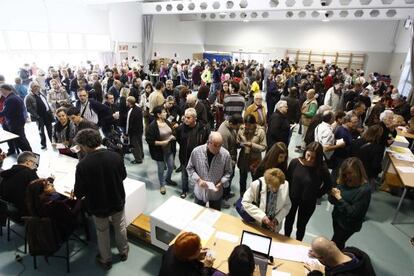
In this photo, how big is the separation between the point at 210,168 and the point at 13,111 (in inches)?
161

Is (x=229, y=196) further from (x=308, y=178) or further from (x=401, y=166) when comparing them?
(x=401, y=166)

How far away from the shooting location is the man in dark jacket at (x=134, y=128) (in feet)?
15.0

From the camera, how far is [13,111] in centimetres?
461

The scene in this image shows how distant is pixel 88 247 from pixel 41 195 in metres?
1.00

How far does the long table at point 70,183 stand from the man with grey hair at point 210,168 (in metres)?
0.82

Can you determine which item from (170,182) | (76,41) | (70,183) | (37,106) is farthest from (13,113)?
(76,41)

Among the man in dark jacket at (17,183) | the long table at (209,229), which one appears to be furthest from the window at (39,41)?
the long table at (209,229)

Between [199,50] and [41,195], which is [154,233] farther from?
[199,50]

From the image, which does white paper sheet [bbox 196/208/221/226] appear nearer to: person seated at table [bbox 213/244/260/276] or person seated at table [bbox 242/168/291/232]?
person seated at table [bbox 242/168/291/232]

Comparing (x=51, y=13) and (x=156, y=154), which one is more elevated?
(x=51, y=13)

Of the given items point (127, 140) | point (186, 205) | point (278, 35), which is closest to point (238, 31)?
point (278, 35)

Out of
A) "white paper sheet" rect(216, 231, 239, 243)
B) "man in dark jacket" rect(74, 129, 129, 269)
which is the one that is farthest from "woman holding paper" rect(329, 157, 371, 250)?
"man in dark jacket" rect(74, 129, 129, 269)

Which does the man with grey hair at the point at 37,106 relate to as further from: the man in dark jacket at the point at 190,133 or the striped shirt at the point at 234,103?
the striped shirt at the point at 234,103

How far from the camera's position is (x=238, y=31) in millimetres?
18328
